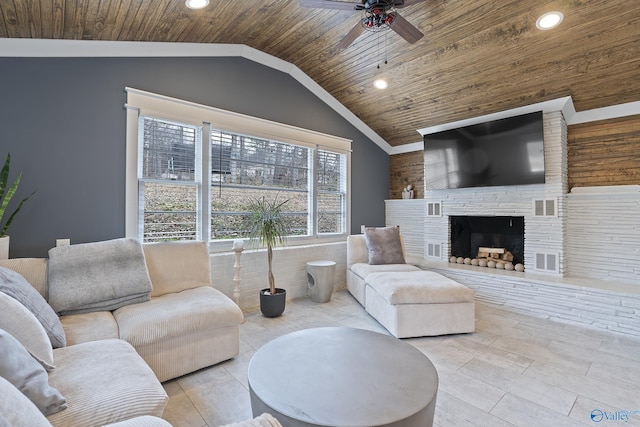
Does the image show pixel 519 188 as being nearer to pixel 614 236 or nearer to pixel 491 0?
pixel 614 236

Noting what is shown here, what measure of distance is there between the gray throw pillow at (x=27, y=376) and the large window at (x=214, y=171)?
200 centimetres

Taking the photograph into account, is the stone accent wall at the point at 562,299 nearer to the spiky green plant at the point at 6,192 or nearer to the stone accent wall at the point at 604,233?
the stone accent wall at the point at 604,233

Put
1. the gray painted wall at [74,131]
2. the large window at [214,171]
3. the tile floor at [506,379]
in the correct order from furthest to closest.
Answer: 1. the large window at [214,171]
2. the gray painted wall at [74,131]
3. the tile floor at [506,379]

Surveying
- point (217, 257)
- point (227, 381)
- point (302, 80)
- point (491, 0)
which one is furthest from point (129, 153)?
point (491, 0)

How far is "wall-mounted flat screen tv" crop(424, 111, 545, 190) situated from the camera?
12.7ft

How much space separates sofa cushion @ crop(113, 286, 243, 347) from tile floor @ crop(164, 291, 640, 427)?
39 centimetres

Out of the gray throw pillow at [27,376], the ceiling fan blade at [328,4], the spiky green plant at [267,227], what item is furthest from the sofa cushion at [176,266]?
the ceiling fan blade at [328,4]

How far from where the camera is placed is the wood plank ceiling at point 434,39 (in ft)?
8.52

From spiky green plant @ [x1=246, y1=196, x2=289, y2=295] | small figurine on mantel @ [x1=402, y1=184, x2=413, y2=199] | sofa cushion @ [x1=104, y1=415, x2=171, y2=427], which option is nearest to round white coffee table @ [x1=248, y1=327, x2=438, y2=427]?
sofa cushion @ [x1=104, y1=415, x2=171, y2=427]

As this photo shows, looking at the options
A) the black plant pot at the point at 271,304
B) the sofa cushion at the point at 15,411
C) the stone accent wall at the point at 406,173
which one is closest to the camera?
the sofa cushion at the point at 15,411

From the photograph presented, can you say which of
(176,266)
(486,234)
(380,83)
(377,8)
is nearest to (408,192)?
(486,234)

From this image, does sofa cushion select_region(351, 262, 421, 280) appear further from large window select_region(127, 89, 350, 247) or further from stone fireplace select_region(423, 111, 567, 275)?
stone fireplace select_region(423, 111, 567, 275)

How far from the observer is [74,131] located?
275 centimetres

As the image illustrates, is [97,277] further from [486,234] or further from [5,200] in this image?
[486,234]
